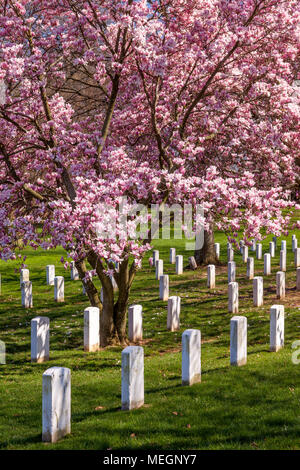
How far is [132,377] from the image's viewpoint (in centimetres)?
716

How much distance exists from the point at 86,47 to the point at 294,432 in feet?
30.6

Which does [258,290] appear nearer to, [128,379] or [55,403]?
[128,379]

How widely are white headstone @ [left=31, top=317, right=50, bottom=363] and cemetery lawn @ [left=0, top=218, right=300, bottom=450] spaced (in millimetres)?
257

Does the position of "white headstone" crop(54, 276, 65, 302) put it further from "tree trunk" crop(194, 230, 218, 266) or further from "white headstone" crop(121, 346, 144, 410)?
"white headstone" crop(121, 346, 144, 410)

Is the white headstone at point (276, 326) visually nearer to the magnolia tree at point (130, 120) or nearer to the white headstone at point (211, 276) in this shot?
the magnolia tree at point (130, 120)

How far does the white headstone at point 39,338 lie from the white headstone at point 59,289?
598 centimetres

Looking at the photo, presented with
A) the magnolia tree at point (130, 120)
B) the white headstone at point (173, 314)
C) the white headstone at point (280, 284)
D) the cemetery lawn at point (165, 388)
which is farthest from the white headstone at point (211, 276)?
the white headstone at point (173, 314)

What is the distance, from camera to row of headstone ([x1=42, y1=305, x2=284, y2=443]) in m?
6.27

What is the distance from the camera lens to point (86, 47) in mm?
12305

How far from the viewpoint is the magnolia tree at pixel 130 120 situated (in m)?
10.2

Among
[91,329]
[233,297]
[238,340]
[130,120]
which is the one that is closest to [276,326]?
[238,340]

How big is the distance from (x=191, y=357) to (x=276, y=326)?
2.76 m

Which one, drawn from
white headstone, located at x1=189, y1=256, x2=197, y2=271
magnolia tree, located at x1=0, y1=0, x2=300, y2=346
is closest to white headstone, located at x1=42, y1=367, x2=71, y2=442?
magnolia tree, located at x1=0, y1=0, x2=300, y2=346
